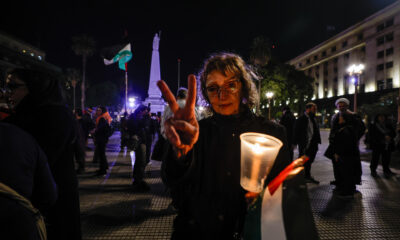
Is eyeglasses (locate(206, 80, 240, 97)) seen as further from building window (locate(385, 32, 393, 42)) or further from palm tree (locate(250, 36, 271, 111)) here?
building window (locate(385, 32, 393, 42))

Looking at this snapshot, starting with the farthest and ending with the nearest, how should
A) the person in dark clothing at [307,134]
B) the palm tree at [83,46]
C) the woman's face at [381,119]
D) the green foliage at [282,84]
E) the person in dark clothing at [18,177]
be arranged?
1. the palm tree at [83,46]
2. the green foliage at [282,84]
3. the woman's face at [381,119]
4. the person in dark clothing at [307,134]
5. the person in dark clothing at [18,177]

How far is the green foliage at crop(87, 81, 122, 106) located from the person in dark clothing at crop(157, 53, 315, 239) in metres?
62.8

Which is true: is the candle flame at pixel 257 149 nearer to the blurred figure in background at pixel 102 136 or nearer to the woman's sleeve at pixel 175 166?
the woman's sleeve at pixel 175 166

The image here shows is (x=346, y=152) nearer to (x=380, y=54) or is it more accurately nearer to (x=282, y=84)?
(x=282, y=84)

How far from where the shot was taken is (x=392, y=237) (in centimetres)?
335

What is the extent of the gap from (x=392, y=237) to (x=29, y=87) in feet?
16.2

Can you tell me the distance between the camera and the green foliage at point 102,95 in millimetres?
59219

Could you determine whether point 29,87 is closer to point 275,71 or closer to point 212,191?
point 212,191

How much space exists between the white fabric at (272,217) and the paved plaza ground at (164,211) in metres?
2.72

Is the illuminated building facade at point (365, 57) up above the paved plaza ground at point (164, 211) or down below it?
above

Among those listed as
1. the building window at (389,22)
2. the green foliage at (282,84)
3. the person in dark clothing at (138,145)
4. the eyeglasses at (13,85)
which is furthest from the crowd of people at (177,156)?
the building window at (389,22)

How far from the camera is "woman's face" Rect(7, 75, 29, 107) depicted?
6.36 ft

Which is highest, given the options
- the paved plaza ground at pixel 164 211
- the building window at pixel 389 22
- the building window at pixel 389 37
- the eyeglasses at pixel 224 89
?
the building window at pixel 389 22

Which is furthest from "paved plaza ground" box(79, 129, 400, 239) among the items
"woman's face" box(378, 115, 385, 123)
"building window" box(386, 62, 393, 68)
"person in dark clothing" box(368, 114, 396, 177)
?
"building window" box(386, 62, 393, 68)
